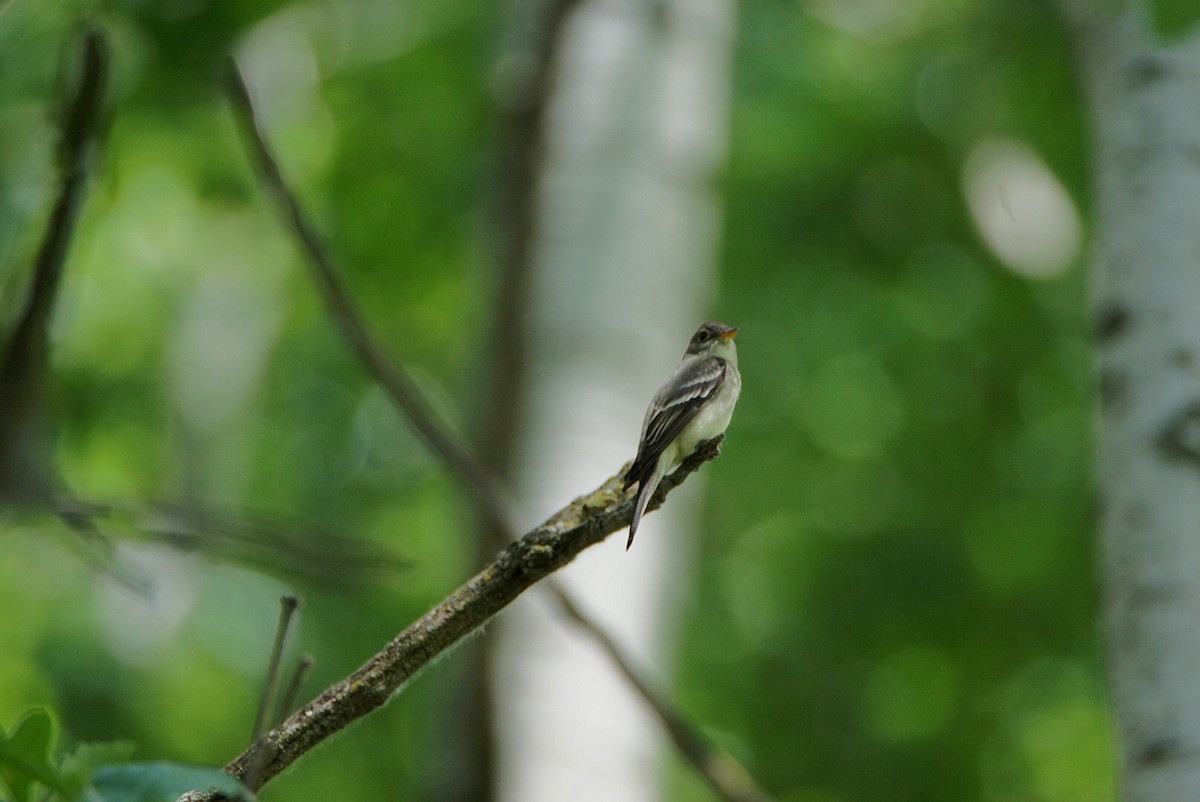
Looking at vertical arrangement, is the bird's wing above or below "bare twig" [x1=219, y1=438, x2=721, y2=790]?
above

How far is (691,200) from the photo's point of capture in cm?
509

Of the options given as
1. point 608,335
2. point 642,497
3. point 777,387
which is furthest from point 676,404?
point 777,387

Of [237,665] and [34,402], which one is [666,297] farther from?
[237,665]

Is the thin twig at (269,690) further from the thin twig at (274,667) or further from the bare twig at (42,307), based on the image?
the bare twig at (42,307)

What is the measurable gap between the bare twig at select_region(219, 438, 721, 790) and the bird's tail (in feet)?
0.68

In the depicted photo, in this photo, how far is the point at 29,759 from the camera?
1102 mm

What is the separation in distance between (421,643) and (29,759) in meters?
0.41

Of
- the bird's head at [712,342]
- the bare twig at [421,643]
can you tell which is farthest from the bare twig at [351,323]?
the bird's head at [712,342]

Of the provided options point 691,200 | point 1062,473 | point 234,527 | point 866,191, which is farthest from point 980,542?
point 234,527

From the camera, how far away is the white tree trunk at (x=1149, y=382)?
2.97 m

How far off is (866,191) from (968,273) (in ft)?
3.41

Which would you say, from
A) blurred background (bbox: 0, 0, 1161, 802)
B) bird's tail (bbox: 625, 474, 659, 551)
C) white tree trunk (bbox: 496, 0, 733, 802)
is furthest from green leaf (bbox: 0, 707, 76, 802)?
blurred background (bbox: 0, 0, 1161, 802)

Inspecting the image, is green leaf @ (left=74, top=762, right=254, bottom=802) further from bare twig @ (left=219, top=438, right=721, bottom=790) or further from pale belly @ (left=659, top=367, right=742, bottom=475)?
pale belly @ (left=659, top=367, right=742, bottom=475)

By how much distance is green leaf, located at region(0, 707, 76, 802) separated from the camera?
3.59 feet
